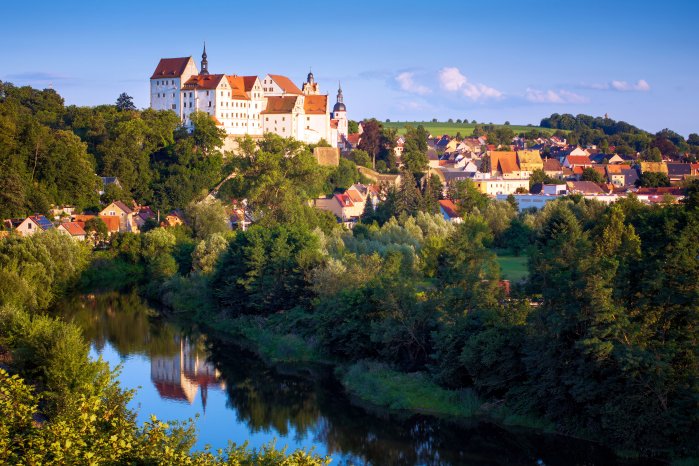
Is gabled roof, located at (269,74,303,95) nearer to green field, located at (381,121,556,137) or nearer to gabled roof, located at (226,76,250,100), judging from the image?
gabled roof, located at (226,76,250,100)

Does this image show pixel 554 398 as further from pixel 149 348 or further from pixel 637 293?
pixel 149 348

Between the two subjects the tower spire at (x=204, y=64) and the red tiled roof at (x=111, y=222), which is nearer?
the red tiled roof at (x=111, y=222)

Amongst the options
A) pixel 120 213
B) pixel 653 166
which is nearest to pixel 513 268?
pixel 120 213

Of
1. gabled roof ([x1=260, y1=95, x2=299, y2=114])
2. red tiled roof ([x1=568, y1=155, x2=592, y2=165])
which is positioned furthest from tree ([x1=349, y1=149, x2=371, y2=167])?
red tiled roof ([x1=568, y1=155, x2=592, y2=165])

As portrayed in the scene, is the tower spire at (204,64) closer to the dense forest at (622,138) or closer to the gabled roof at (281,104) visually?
the gabled roof at (281,104)

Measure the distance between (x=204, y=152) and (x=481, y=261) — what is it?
36736 millimetres

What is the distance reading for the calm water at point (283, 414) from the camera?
18.8 metres

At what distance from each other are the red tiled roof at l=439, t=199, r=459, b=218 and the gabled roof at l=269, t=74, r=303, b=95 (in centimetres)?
2016

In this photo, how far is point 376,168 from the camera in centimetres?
7381

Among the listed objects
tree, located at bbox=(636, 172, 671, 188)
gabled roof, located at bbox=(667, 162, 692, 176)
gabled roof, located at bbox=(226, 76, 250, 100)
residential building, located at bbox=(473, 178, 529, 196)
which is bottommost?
residential building, located at bbox=(473, 178, 529, 196)

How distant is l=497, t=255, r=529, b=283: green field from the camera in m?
34.4

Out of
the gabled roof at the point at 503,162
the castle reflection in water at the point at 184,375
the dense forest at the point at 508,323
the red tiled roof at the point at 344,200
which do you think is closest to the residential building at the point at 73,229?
the dense forest at the point at 508,323

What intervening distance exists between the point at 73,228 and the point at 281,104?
25.0 metres

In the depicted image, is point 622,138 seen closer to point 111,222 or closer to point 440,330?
point 111,222
